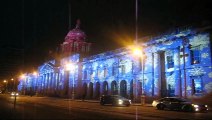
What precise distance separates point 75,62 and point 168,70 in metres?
35.7

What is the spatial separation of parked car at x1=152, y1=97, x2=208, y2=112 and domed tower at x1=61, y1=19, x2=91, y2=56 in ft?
212

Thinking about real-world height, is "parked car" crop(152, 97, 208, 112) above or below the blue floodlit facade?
below

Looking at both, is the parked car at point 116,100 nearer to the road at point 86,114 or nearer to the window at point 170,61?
the road at point 86,114

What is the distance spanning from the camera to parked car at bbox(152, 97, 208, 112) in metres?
26.7

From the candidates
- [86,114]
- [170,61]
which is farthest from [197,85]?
[86,114]

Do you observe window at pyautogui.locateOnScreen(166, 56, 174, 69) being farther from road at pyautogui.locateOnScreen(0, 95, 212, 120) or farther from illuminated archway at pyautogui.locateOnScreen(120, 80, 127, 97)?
road at pyautogui.locateOnScreen(0, 95, 212, 120)

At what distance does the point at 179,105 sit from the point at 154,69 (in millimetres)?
Answer: 18973

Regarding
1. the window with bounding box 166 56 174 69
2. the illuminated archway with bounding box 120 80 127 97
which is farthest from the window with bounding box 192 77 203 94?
the illuminated archway with bounding box 120 80 127 97

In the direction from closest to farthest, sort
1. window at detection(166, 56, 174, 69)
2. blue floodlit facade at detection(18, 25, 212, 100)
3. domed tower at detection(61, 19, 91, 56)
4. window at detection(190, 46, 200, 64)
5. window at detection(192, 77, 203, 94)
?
window at detection(192, 77, 203, 94)
blue floodlit facade at detection(18, 25, 212, 100)
window at detection(190, 46, 200, 64)
window at detection(166, 56, 174, 69)
domed tower at detection(61, 19, 91, 56)

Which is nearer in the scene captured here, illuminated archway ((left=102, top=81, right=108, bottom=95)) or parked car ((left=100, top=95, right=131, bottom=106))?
parked car ((left=100, top=95, right=131, bottom=106))

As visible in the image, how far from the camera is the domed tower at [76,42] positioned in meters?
93.8

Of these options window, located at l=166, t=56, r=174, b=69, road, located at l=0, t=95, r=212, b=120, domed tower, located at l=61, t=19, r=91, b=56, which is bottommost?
road, located at l=0, t=95, r=212, b=120

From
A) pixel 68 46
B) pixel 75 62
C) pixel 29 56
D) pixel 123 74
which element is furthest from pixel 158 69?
pixel 29 56

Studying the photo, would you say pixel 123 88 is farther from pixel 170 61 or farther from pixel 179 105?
pixel 179 105
